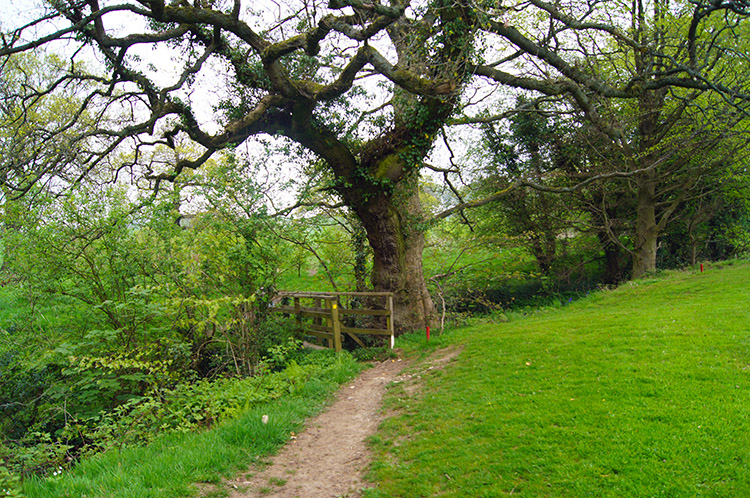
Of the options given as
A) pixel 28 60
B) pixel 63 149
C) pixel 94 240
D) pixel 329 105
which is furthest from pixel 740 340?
pixel 28 60

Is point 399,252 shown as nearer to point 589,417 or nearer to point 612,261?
point 589,417

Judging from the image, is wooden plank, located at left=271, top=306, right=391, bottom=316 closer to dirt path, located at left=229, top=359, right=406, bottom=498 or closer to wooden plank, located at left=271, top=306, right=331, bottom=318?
wooden plank, located at left=271, top=306, right=331, bottom=318

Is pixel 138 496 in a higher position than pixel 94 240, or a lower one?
lower

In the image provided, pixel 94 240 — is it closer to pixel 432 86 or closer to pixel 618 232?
pixel 432 86

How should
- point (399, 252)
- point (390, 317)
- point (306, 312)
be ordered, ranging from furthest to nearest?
Result: point (306, 312) < point (399, 252) < point (390, 317)

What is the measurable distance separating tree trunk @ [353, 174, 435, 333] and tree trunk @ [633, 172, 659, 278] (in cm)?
952

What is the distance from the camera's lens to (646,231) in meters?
15.5

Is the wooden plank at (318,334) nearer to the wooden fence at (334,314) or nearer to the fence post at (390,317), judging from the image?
the wooden fence at (334,314)

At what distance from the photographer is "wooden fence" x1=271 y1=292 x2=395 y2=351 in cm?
981

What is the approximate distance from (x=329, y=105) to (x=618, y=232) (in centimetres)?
1288

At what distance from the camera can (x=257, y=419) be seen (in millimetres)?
5184

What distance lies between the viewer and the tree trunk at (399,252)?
417 inches

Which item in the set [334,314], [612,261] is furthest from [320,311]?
[612,261]

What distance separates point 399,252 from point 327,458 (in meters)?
6.58
